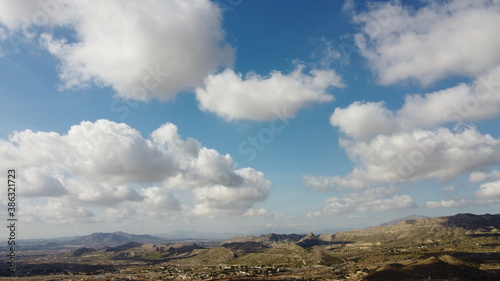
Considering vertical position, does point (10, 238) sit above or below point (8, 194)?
below

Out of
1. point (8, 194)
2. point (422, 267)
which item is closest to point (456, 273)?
point (422, 267)

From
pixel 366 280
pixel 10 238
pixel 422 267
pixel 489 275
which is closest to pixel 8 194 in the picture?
pixel 10 238

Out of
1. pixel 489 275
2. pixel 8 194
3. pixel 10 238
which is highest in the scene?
pixel 8 194

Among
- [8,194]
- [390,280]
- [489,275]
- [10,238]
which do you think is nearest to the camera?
[8,194]

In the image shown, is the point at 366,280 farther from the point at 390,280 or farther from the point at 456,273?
the point at 456,273

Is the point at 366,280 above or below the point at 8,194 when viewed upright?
below

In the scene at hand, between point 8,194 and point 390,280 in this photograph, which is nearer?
point 8,194

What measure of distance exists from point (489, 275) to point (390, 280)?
211 feet

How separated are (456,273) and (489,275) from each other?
25.8 metres

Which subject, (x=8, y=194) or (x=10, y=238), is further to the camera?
(x=10, y=238)

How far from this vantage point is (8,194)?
115875mm

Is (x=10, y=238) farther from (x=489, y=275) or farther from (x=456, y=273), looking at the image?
(x=489, y=275)

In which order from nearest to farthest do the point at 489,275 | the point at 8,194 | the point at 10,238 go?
the point at 8,194
the point at 10,238
the point at 489,275

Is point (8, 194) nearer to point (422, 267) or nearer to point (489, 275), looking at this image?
point (422, 267)
